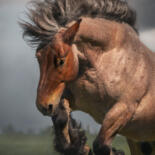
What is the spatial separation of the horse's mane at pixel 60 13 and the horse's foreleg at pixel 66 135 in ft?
2.90

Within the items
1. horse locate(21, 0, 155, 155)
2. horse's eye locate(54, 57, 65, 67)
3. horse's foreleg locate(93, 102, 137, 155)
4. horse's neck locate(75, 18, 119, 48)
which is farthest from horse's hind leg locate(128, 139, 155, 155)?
horse's eye locate(54, 57, 65, 67)

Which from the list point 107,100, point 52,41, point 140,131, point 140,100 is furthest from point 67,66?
point 140,131

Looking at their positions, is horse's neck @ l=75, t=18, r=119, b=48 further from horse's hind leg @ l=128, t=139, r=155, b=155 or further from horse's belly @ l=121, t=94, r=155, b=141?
horse's hind leg @ l=128, t=139, r=155, b=155

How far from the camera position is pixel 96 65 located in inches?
207

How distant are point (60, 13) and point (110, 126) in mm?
1491

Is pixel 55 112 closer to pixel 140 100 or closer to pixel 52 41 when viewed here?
pixel 52 41

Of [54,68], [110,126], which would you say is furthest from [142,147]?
[54,68]

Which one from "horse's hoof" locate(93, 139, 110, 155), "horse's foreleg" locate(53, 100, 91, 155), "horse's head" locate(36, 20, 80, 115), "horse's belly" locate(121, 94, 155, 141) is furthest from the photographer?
"horse's belly" locate(121, 94, 155, 141)

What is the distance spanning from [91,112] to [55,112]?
2.17ft

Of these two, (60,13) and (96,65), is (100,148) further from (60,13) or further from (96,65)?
(60,13)

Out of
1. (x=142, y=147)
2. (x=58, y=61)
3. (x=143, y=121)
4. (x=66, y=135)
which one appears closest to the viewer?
(x=58, y=61)

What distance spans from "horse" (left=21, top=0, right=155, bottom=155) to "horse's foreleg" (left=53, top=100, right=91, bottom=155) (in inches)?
7.1

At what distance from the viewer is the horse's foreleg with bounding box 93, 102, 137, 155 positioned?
5.07 metres

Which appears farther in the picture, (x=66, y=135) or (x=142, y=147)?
(x=142, y=147)
